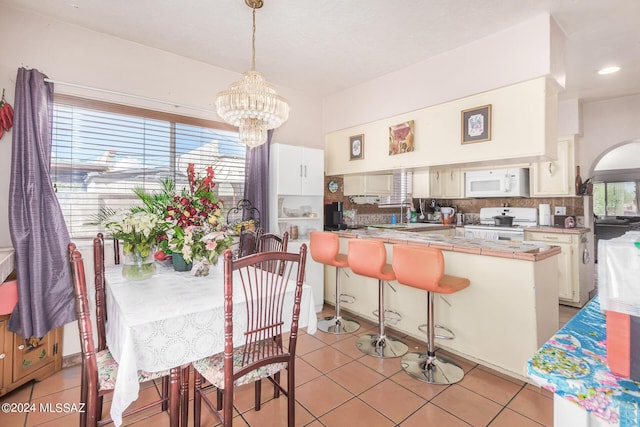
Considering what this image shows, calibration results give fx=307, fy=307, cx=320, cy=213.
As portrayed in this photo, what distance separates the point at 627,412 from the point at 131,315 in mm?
1621

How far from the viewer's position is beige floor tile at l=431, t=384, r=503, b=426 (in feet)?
6.19

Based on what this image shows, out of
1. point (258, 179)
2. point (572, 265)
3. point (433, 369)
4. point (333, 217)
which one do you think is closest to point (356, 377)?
point (433, 369)

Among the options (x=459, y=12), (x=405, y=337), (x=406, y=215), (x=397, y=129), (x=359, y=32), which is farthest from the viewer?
(x=406, y=215)

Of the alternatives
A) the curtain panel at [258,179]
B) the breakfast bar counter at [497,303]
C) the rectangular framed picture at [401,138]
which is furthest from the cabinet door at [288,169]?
the breakfast bar counter at [497,303]

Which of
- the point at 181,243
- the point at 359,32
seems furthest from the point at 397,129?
the point at 181,243

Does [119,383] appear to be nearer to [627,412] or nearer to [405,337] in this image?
[627,412]

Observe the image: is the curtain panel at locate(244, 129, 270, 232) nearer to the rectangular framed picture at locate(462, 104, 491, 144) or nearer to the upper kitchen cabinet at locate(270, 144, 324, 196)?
the upper kitchen cabinet at locate(270, 144, 324, 196)

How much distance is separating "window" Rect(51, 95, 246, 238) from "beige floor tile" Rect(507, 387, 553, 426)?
3144 millimetres

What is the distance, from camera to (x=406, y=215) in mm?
5328

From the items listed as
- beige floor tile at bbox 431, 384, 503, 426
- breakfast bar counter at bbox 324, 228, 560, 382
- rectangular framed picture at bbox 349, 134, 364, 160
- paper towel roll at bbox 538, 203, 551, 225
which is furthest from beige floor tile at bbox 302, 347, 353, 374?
paper towel roll at bbox 538, 203, 551, 225

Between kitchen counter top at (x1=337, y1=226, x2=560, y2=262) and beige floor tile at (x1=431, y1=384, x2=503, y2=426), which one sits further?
kitchen counter top at (x1=337, y1=226, x2=560, y2=262)

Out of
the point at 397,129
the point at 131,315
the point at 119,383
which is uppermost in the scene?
the point at 397,129

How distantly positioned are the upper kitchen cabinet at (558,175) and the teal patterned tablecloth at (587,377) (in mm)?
4031

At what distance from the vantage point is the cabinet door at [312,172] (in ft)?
12.3
